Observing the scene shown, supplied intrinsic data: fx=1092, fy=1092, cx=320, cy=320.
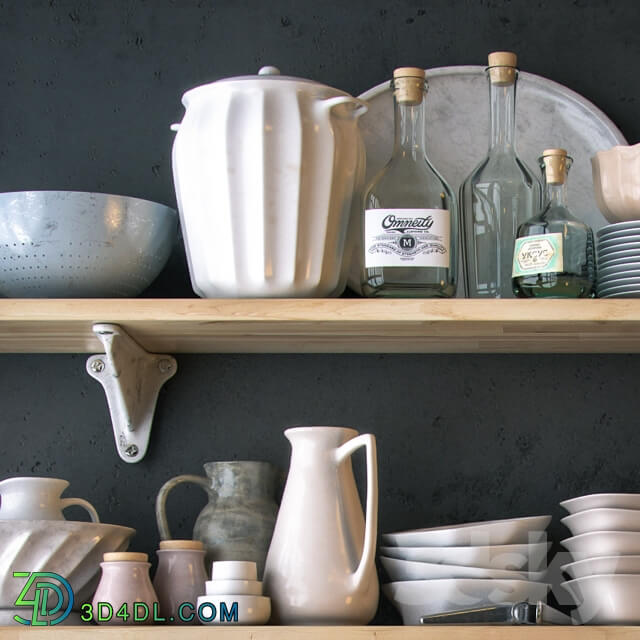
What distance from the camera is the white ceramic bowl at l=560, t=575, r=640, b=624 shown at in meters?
1.27

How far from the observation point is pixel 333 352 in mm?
1555

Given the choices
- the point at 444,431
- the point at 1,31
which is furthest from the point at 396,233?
the point at 1,31

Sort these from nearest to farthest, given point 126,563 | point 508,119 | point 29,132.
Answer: point 126,563 → point 508,119 → point 29,132

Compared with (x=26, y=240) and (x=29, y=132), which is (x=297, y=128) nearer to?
(x=26, y=240)

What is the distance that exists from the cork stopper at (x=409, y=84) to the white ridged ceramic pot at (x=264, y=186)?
0.09 meters

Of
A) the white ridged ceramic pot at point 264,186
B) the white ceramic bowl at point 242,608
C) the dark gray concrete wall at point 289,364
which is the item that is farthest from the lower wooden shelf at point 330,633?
the white ridged ceramic pot at point 264,186

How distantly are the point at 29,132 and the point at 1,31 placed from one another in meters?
0.16

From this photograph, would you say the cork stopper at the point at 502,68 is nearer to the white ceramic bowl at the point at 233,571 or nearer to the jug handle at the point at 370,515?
the jug handle at the point at 370,515

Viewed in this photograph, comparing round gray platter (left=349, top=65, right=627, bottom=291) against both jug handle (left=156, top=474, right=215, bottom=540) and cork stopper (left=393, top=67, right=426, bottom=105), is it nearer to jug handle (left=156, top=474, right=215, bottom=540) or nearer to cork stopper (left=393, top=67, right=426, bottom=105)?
cork stopper (left=393, top=67, right=426, bottom=105)

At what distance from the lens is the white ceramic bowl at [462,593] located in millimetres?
1287

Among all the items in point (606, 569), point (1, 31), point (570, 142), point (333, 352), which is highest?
point (1, 31)

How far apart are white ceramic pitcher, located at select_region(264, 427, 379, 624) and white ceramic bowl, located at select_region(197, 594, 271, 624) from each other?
3 centimetres

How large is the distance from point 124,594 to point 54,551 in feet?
0.34

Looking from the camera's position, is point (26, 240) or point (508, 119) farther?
point (508, 119)
